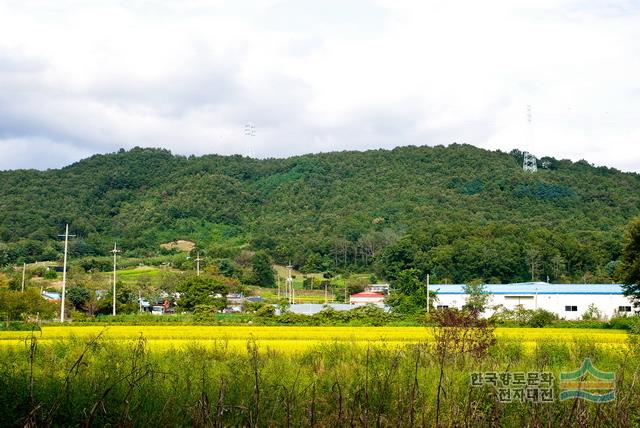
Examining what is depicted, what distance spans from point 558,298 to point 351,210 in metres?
55.7

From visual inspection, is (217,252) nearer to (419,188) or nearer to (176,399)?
(419,188)

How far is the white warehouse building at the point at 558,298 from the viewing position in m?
49.5

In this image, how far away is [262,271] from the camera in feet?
263

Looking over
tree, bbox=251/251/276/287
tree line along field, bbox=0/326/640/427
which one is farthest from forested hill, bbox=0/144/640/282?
tree line along field, bbox=0/326/640/427

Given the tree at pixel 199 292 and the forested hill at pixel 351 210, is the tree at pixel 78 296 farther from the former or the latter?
the forested hill at pixel 351 210

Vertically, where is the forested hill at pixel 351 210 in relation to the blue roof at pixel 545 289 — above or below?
above

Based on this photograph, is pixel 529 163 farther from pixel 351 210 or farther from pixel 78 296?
pixel 78 296

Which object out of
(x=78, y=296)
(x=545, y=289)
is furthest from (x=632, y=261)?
(x=78, y=296)

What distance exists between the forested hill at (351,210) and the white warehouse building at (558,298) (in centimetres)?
1585

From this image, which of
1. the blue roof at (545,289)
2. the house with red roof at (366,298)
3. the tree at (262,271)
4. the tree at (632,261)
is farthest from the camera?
the tree at (262,271)

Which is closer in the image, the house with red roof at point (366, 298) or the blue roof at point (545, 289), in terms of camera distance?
the blue roof at point (545, 289)

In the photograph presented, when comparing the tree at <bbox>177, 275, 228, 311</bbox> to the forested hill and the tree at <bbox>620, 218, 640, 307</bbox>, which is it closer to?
the tree at <bbox>620, 218, 640, 307</bbox>

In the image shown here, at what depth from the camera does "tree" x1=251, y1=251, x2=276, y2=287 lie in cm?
7975

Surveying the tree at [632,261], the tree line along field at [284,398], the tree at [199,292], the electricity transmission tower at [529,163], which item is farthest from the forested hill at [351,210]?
the tree line along field at [284,398]
